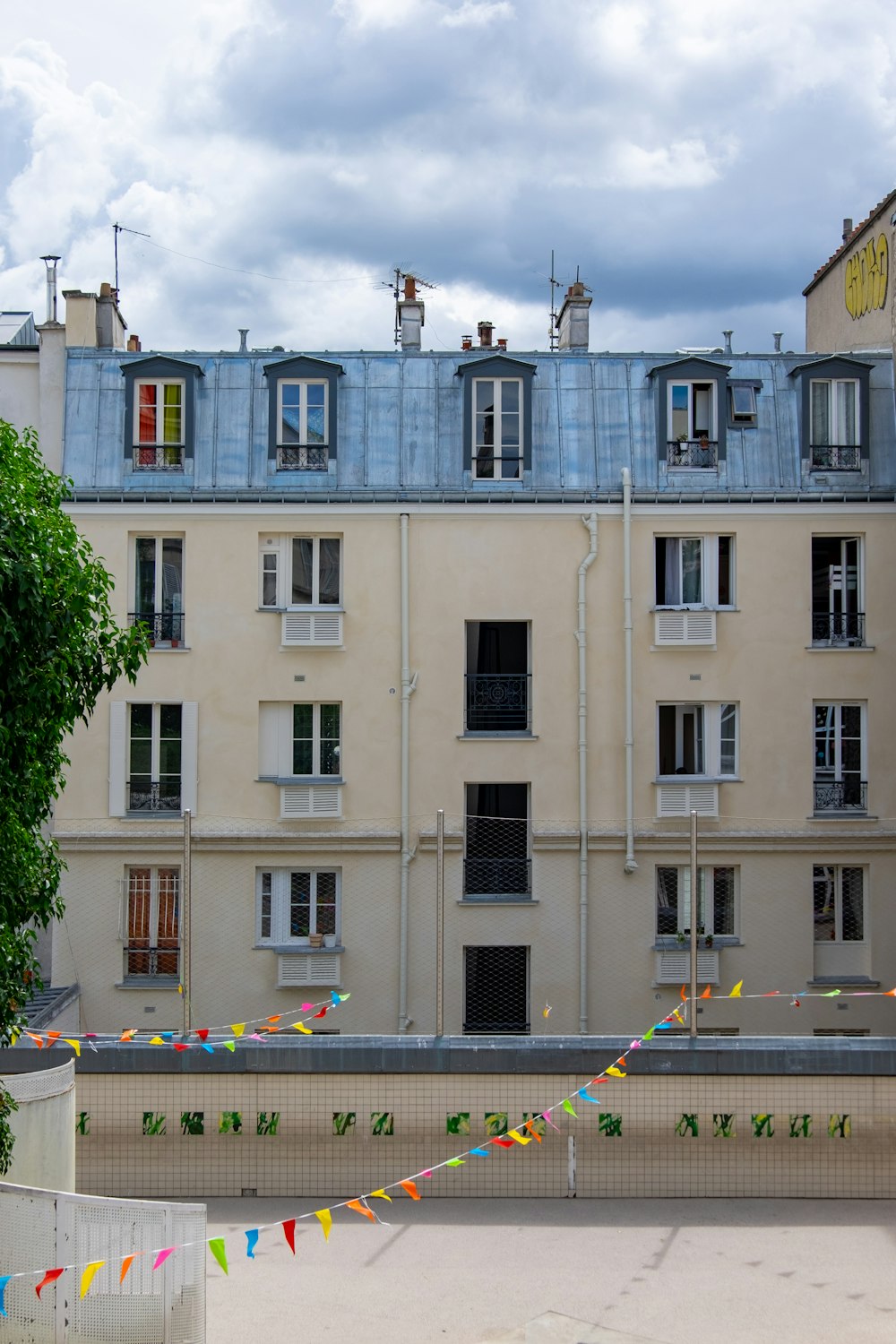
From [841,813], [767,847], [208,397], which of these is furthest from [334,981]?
[208,397]

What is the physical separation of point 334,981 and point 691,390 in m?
10.8

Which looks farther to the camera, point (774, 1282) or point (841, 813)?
point (841, 813)

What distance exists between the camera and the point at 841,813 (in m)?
20.8

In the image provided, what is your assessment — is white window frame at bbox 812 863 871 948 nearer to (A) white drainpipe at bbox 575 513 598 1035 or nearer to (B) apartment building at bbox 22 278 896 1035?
(B) apartment building at bbox 22 278 896 1035

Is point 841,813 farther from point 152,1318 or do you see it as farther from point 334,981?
point 152,1318

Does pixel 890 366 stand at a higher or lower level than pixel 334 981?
higher

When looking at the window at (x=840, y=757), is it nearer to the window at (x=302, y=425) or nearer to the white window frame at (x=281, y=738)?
the white window frame at (x=281, y=738)

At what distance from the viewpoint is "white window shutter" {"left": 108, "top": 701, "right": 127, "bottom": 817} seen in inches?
809

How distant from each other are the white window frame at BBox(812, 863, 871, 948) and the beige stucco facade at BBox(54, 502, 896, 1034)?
3.2 inches

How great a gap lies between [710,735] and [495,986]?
5051mm

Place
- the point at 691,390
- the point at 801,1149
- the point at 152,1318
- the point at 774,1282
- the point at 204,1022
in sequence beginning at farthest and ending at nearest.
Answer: the point at 691,390
the point at 204,1022
the point at 801,1149
the point at 774,1282
the point at 152,1318

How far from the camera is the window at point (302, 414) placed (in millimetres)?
21609

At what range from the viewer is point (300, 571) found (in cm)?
2134

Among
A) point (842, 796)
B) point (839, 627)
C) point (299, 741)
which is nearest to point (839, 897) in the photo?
point (842, 796)
